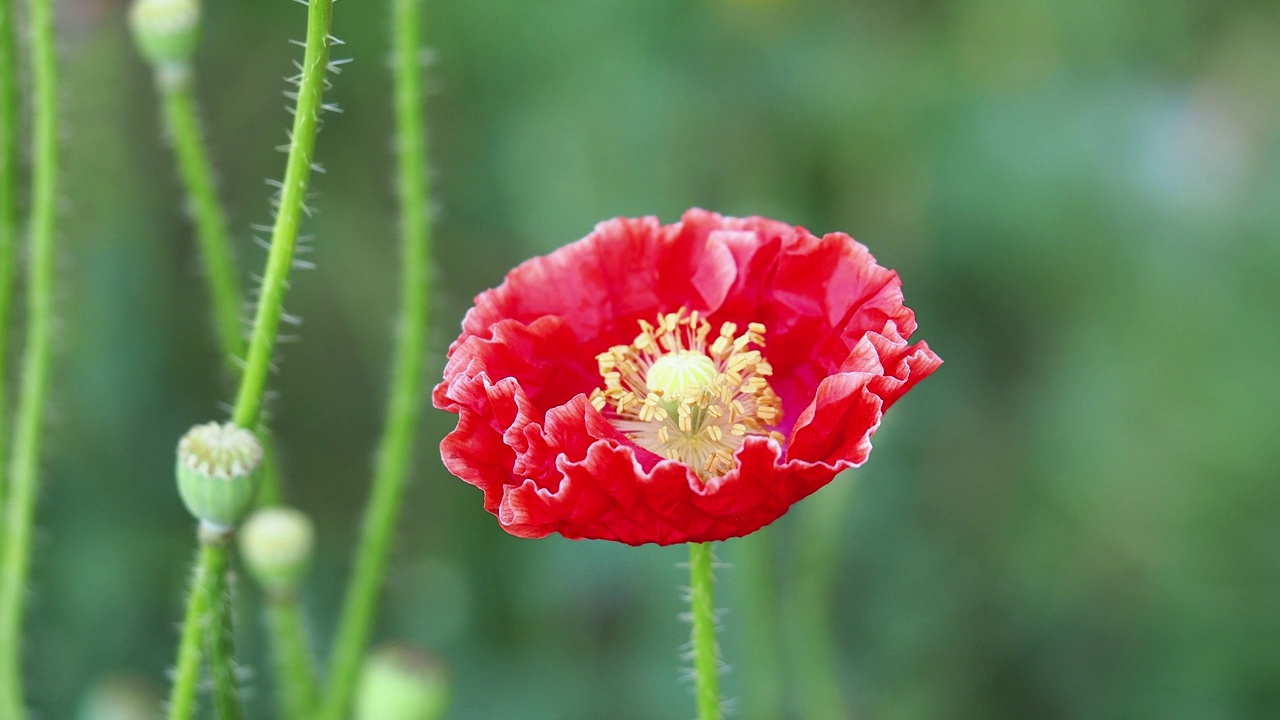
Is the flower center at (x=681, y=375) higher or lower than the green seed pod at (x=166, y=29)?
lower

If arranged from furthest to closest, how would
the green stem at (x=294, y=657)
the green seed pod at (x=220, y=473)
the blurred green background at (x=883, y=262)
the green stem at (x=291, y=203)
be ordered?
the blurred green background at (x=883, y=262) → the green stem at (x=294, y=657) → the green seed pod at (x=220, y=473) → the green stem at (x=291, y=203)

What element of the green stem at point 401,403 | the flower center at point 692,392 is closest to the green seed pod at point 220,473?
the green stem at point 401,403

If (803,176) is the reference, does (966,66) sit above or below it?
above

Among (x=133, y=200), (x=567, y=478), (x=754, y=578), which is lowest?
(x=567, y=478)

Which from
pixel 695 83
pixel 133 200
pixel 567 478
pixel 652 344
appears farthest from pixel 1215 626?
pixel 133 200

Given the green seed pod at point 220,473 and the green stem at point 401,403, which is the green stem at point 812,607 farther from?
the green seed pod at point 220,473

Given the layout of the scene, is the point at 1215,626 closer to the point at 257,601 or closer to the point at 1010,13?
the point at 1010,13
